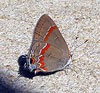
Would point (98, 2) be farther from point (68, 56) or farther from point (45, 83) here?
point (45, 83)

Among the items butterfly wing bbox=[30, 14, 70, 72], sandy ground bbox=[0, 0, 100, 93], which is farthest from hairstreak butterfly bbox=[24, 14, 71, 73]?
sandy ground bbox=[0, 0, 100, 93]

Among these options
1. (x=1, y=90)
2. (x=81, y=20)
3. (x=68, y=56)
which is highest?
(x=81, y=20)

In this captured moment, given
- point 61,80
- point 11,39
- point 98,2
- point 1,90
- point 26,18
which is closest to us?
point 1,90

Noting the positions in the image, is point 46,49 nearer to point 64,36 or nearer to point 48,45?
point 48,45

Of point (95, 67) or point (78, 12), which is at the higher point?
point (78, 12)

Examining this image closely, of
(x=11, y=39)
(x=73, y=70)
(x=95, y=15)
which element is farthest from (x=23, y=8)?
(x=73, y=70)

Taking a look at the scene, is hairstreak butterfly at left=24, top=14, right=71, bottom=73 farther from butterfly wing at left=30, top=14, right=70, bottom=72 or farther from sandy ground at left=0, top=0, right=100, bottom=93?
sandy ground at left=0, top=0, right=100, bottom=93
